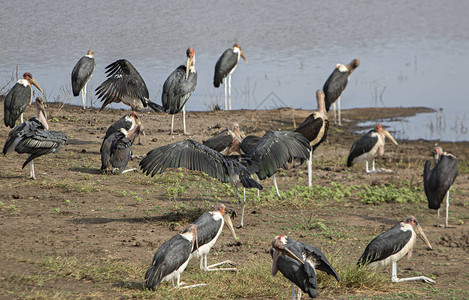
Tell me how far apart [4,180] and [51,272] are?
3611mm

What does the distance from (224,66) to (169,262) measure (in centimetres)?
1097

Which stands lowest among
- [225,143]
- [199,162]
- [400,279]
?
[400,279]

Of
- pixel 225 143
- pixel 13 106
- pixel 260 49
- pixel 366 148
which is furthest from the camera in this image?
pixel 260 49

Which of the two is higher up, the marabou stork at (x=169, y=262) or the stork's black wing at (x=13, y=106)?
the stork's black wing at (x=13, y=106)

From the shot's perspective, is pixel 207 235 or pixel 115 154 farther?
pixel 115 154

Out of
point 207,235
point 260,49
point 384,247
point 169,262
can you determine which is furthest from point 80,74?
point 260,49

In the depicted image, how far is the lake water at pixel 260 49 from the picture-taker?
15.8 meters

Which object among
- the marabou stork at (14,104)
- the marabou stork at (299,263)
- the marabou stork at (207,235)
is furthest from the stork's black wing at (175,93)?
the marabou stork at (299,263)

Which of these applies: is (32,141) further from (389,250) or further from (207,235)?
(389,250)

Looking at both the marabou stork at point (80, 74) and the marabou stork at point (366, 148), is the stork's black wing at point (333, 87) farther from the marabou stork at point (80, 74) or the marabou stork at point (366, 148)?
the marabou stork at point (80, 74)

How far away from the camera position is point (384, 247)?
6.82 m

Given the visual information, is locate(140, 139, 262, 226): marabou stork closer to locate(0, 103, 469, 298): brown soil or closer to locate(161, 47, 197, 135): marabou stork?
locate(0, 103, 469, 298): brown soil

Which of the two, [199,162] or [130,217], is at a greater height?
[199,162]

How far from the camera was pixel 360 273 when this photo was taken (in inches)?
250
